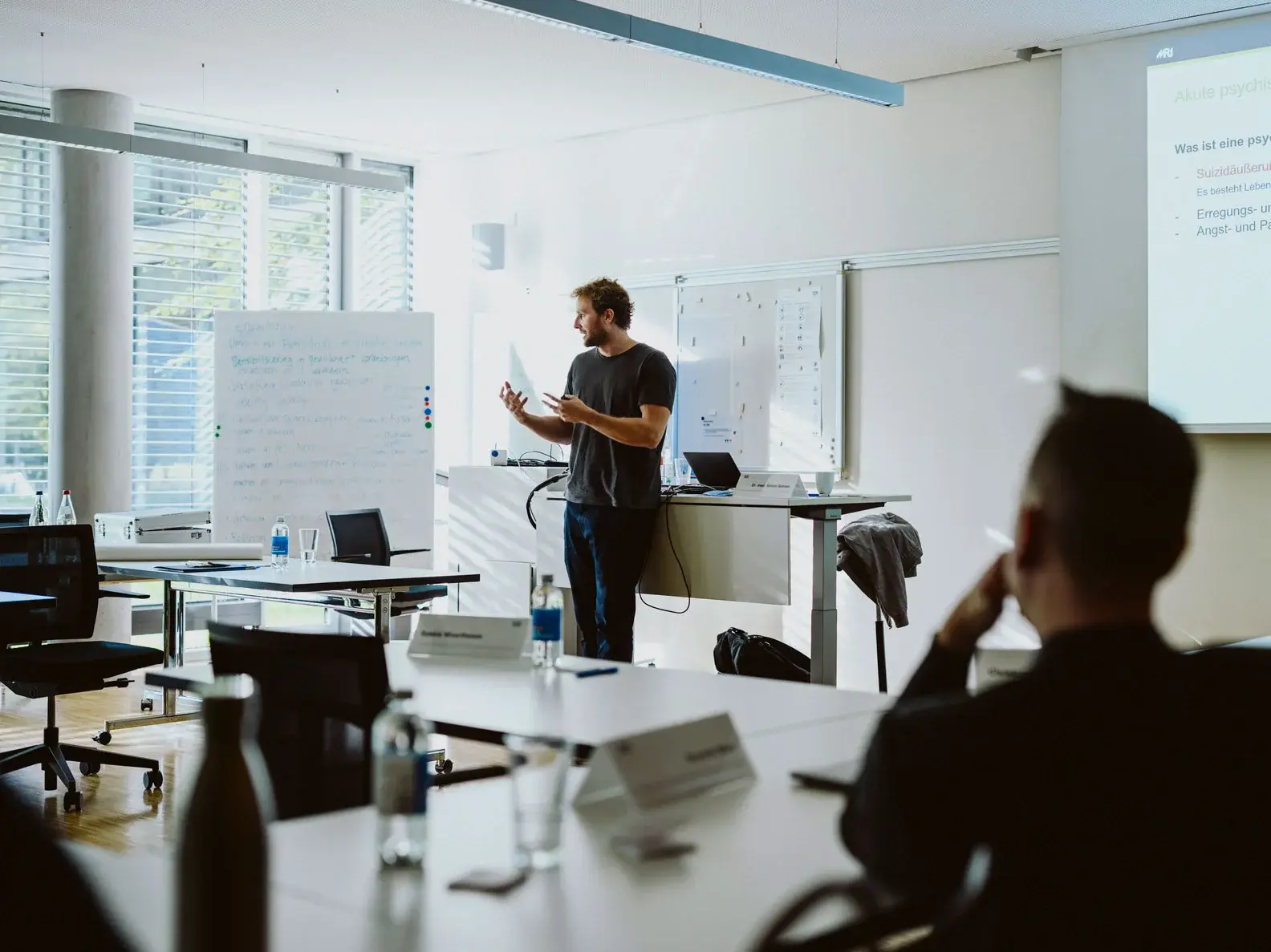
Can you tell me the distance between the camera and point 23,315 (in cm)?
711

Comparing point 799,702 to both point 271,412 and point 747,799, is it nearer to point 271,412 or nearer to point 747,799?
point 747,799

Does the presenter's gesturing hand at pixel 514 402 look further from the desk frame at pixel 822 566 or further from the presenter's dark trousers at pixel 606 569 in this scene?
the desk frame at pixel 822 566

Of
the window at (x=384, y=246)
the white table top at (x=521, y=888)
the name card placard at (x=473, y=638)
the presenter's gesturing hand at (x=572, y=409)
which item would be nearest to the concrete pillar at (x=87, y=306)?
the window at (x=384, y=246)

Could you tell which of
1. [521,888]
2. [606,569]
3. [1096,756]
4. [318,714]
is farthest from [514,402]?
[1096,756]

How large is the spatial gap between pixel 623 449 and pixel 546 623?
86.3 inches

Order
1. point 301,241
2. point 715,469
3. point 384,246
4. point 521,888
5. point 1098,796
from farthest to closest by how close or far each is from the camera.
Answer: point 384,246, point 301,241, point 715,469, point 521,888, point 1098,796

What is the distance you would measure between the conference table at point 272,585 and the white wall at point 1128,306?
9.20 ft

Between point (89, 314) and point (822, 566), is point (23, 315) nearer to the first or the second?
point (89, 314)

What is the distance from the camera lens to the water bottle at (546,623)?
269 centimetres

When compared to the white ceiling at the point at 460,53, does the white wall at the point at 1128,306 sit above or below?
below

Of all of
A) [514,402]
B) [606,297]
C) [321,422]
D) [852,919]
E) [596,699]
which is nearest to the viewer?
[852,919]

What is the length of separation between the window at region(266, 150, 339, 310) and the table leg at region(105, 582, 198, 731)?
2.80 metres

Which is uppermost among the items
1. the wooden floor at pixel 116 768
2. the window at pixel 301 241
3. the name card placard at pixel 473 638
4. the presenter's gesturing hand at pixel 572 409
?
the window at pixel 301 241

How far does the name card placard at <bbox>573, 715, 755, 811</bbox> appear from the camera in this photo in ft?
5.23
